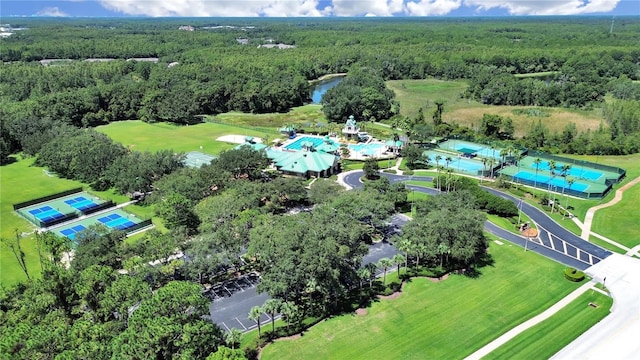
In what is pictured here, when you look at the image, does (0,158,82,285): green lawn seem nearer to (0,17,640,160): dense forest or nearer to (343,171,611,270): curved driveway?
(0,17,640,160): dense forest

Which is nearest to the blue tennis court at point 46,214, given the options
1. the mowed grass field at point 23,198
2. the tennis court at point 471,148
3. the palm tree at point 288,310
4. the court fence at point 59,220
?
the court fence at point 59,220

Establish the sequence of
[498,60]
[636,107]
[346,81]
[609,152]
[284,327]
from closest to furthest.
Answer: [284,327] < [609,152] < [636,107] < [346,81] < [498,60]

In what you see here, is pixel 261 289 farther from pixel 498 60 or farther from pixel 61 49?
pixel 61 49

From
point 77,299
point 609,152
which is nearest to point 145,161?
point 77,299

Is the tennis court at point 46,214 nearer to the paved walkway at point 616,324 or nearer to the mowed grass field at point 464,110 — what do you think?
the paved walkway at point 616,324

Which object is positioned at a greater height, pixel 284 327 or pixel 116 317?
pixel 116 317

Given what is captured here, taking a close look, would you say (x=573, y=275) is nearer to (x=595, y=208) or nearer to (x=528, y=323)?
(x=528, y=323)

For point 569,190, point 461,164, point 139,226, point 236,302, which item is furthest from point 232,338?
point 461,164
